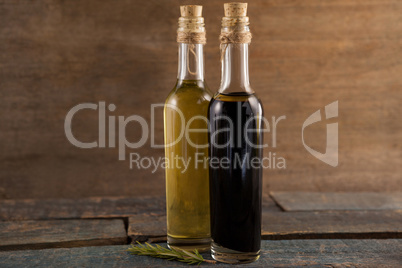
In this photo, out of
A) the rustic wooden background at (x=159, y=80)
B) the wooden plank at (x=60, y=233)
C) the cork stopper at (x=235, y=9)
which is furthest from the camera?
the rustic wooden background at (x=159, y=80)

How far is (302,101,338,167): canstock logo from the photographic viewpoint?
126 cm

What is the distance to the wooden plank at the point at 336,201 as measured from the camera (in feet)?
3.57

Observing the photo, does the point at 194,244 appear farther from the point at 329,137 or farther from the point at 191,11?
the point at 329,137

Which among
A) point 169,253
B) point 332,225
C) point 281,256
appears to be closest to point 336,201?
point 332,225

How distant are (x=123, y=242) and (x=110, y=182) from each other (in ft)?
1.30

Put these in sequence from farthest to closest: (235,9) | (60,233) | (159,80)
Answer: (159,80)
(60,233)
(235,9)

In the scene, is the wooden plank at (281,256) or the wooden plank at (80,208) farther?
the wooden plank at (80,208)

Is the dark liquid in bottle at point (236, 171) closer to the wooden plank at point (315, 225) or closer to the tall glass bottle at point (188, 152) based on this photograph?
the tall glass bottle at point (188, 152)

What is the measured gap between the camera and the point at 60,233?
3.01 feet

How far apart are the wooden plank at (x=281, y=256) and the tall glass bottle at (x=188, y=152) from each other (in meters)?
0.05

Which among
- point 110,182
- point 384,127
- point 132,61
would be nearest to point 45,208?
point 110,182

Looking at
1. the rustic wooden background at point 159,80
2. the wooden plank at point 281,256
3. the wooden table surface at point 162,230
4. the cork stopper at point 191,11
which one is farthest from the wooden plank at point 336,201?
the cork stopper at point 191,11

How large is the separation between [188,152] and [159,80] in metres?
0.45

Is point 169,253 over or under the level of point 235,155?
under
